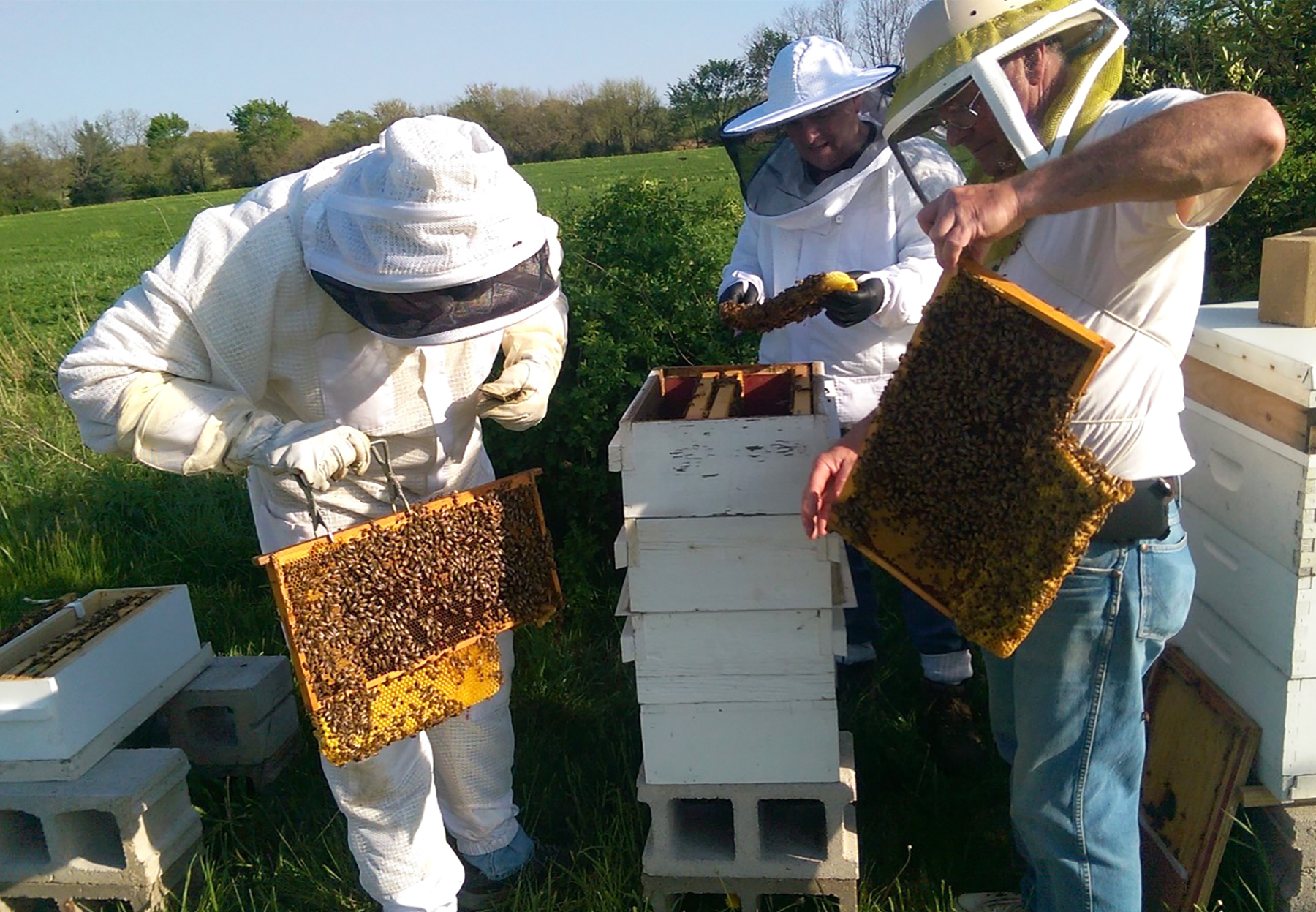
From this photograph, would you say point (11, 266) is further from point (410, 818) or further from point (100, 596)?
point (410, 818)

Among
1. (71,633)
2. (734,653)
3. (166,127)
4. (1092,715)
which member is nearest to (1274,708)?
(1092,715)

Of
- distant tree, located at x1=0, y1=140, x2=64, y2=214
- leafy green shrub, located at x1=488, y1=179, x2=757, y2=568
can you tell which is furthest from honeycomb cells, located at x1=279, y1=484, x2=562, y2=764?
distant tree, located at x1=0, y1=140, x2=64, y2=214

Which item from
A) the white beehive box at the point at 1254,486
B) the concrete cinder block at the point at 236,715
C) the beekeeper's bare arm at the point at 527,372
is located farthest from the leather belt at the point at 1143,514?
the concrete cinder block at the point at 236,715

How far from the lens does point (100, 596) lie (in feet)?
11.5

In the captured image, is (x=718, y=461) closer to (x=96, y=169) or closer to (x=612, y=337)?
(x=612, y=337)

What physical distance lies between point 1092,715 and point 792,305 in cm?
130

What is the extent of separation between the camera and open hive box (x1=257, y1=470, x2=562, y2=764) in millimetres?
2211

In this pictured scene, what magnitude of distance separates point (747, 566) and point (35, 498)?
5252mm

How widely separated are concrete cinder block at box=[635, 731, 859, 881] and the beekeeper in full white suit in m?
0.59

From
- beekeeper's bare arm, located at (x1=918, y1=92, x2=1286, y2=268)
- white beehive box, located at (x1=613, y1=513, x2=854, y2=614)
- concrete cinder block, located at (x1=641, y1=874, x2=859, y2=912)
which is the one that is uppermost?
beekeeper's bare arm, located at (x1=918, y1=92, x2=1286, y2=268)

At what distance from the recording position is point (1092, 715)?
2.08m

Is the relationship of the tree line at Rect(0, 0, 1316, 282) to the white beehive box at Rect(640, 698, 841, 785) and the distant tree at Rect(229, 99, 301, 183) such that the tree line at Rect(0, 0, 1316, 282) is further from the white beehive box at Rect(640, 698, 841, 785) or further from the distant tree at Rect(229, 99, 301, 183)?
the white beehive box at Rect(640, 698, 841, 785)

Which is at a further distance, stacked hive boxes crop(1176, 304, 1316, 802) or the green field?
the green field

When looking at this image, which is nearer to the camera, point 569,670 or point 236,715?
point 236,715
